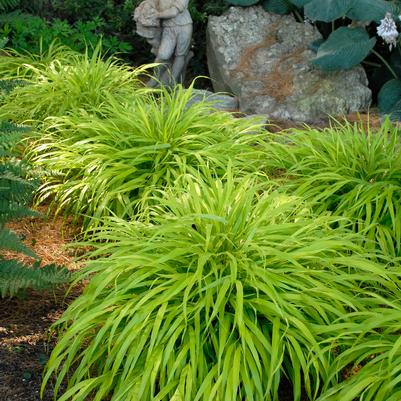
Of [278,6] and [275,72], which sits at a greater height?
[278,6]

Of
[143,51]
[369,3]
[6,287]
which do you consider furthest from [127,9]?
[6,287]

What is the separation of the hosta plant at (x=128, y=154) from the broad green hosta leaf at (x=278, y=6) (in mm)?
2208

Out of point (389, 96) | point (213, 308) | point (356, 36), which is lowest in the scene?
point (213, 308)

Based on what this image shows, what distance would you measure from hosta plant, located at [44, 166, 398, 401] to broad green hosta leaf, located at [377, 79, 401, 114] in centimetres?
290

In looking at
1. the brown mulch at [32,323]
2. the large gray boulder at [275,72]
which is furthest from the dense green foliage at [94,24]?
the brown mulch at [32,323]

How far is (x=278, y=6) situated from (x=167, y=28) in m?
0.95

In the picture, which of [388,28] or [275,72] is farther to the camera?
[275,72]

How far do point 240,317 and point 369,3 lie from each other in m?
3.65

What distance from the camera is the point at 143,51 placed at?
23.3 feet

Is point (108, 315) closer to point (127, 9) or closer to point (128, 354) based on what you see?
point (128, 354)

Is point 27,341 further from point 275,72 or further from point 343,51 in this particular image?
point 275,72

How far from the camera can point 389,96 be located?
18.6 ft

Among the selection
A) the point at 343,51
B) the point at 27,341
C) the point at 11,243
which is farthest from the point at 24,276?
the point at 343,51

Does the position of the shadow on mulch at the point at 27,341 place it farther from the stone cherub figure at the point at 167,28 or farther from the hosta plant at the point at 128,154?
the stone cherub figure at the point at 167,28
